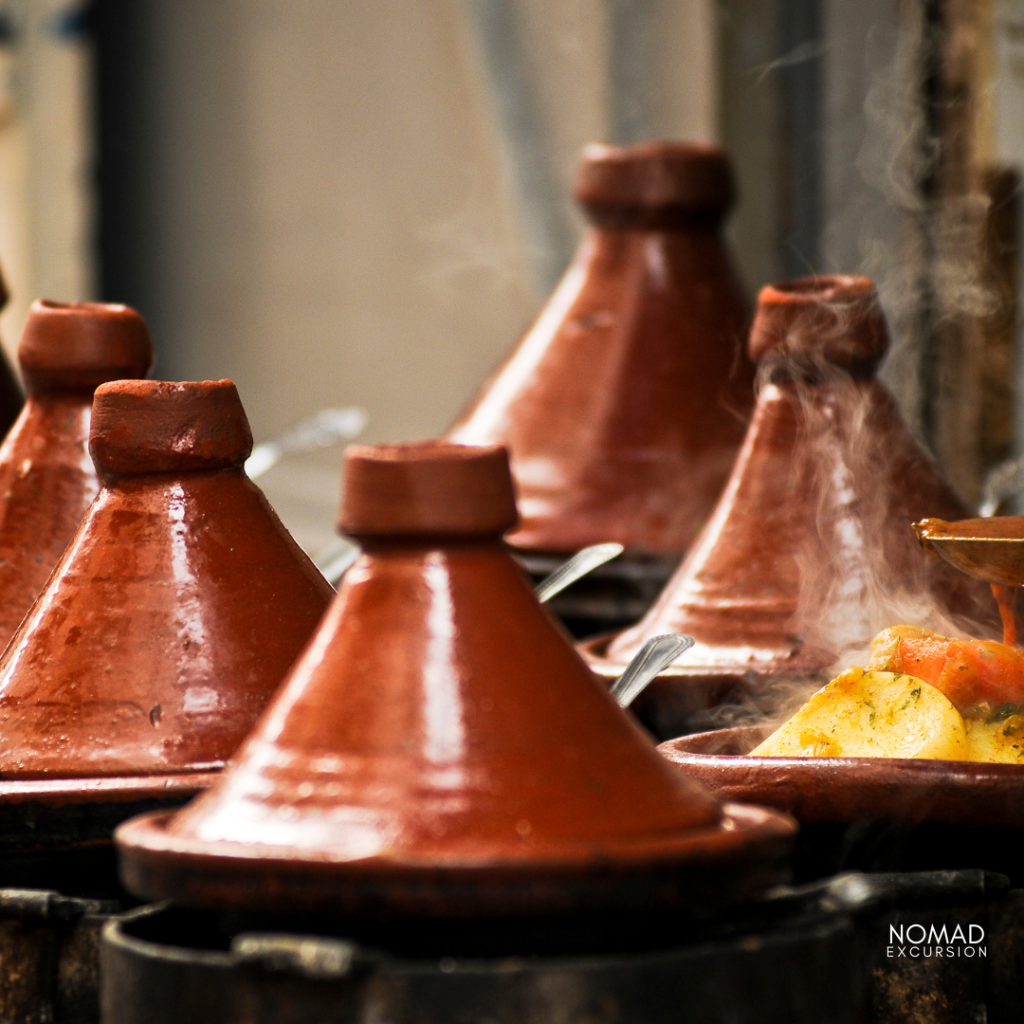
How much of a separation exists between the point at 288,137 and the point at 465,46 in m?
1.16

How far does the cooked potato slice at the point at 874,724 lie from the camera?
3.40ft

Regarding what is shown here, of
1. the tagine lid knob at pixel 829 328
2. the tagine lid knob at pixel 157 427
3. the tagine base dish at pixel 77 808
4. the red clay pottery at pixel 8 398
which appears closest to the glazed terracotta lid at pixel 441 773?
the tagine base dish at pixel 77 808

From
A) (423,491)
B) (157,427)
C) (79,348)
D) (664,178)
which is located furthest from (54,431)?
(664,178)

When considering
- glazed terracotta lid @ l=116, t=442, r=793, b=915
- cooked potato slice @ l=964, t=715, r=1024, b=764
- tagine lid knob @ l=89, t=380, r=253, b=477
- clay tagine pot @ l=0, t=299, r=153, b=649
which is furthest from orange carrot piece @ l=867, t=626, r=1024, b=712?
clay tagine pot @ l=0, t=299, r=153, b=649

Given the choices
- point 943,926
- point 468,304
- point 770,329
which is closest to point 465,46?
point 468,304

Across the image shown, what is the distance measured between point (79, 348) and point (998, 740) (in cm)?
73

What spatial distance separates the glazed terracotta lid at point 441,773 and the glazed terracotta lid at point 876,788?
0.16 metres

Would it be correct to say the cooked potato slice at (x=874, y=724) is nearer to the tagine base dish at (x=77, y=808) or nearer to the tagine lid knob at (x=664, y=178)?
the tagine base dish at (x=77, y=808)

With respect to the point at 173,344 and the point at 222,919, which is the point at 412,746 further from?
the point at 173,344

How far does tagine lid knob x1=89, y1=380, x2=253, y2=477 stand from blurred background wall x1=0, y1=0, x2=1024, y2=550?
1692mm

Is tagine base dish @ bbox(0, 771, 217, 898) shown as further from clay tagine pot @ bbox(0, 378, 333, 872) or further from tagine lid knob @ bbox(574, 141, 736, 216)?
tagine lid knob @ bbox(574, 141, 736, 216)

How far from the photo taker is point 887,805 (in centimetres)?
96

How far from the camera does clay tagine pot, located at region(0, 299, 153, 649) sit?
1.25 meters

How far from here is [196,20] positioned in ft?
17.1
